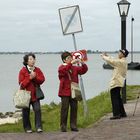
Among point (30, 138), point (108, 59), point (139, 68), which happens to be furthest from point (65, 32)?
point (139, 68)

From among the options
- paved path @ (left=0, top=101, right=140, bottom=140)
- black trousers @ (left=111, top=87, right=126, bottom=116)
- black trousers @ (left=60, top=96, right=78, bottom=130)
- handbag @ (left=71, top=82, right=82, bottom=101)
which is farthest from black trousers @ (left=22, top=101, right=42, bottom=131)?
black trousers @ (left=111, top=87, right=126, bottom=116)

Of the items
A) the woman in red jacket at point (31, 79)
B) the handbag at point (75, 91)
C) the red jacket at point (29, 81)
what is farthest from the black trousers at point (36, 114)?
the handbag at point (75, 91)

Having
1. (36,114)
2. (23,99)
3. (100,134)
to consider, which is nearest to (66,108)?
(36,114)

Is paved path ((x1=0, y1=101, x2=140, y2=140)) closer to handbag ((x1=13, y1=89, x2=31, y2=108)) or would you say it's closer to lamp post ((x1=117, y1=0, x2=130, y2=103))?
handbag ((x1=13, y1=89, x2=31, y2=108))

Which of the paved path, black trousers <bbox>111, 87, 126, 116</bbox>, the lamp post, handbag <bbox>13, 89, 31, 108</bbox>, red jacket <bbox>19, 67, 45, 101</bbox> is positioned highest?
the lamp post

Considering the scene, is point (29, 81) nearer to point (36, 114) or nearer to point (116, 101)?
point (36, 114)

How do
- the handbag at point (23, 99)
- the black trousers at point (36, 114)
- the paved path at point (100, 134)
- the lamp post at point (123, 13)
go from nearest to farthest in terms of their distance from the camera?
the paved path at point (100, 134) < the handbag at point (23, 99) < the black trousers at point (36, 114) < the lamp post at point (123, 13)

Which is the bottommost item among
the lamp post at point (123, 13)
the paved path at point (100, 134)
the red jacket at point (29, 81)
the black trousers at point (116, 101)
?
the paved path at point (100, 134)

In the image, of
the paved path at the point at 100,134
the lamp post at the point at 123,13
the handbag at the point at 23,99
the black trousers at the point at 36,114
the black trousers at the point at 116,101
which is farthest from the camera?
the lamp post at the point at 123,13

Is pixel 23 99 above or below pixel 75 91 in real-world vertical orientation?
below

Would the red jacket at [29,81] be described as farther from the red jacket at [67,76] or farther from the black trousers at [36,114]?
the red jacket at [67,76]

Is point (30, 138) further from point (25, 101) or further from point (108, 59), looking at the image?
point (108, 59)

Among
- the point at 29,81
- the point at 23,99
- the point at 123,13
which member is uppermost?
the point at 123,13

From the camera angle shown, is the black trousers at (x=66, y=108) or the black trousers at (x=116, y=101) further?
the black trousers at (x=116, y=101)
